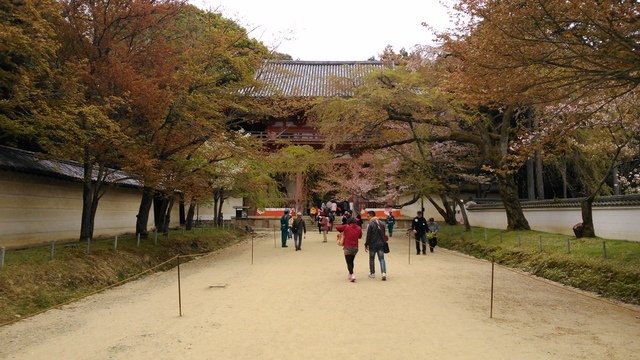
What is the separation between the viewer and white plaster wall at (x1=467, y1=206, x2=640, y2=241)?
13.9 m

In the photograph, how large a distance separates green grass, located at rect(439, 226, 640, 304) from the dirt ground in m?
0.59

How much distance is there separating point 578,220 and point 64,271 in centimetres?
1567

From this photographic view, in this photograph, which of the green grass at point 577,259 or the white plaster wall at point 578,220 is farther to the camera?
the white plaster wall at point 578,220

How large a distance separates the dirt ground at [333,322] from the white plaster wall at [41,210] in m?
4.41

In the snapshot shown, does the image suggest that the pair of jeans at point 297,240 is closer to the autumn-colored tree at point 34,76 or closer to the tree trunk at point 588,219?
the autumn-colored tree at point 34,76

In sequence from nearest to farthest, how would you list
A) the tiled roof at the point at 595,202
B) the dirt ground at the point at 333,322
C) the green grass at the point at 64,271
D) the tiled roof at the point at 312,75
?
the dirt ground at the point at 333,322, the green grass at the point at 64,271, the tiled roof at the point at 595,202, the tiled roof at the point at 312,75

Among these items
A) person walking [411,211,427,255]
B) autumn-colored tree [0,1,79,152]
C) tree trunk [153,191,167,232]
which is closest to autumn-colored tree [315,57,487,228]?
person walking [411,211,427,255]

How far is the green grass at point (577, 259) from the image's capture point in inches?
398

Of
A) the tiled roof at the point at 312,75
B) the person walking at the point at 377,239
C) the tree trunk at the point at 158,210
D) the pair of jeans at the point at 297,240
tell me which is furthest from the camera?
the tiled roof at the point at 312,75

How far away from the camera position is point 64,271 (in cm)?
1099

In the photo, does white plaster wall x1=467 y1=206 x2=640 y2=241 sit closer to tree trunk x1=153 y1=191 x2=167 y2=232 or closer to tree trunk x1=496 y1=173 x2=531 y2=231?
tree trunk x1=496 y1=173 x2=531 y2=231

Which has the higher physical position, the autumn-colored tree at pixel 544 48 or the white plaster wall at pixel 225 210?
the autumn-colored tree at pixel 544 48

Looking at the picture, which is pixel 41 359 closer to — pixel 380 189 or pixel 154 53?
pixel 154 53

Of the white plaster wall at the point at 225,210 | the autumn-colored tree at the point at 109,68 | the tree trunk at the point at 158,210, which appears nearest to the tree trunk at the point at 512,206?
the autumn-colored tree at the point at 109,68
